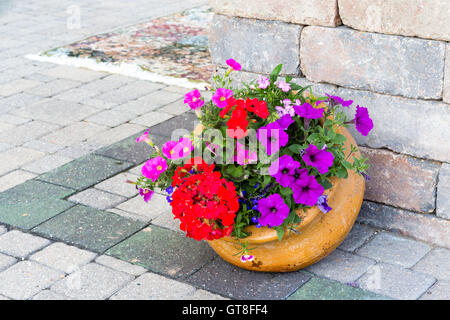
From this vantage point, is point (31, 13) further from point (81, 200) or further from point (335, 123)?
point (335, 123)

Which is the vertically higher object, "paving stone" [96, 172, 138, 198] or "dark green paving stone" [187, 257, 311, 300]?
"paving stone" [96, 172, 138, 198]

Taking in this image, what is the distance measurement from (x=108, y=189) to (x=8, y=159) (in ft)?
2.89

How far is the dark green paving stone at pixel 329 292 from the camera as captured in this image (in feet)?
9.57

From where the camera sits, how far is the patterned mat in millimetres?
6023

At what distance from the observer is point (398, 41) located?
3137 millimetres

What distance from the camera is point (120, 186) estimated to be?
4.00 meters

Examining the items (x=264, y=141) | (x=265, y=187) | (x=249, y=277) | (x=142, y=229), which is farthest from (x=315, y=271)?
(x=142, y=229)

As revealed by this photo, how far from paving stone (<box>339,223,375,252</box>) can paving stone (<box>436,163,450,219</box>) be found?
373mm

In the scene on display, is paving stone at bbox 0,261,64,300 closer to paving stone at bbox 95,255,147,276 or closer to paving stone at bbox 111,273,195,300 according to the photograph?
paving stone at bbox 95,255,147,276

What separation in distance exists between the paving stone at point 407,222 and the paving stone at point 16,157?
224cm

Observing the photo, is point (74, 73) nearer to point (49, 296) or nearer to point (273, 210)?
point (49, 296)

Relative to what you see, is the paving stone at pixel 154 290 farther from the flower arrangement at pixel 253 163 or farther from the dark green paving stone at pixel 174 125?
the dark green paving stone at pixel 174 125

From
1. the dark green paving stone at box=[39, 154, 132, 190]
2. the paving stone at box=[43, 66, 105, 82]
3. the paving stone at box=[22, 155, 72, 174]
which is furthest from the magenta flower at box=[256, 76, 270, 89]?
the paving stone at box=[43, 66, 105, 82]

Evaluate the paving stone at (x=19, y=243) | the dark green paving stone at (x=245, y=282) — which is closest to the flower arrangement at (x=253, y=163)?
the dark green paving stone at (x=245, y=282)
